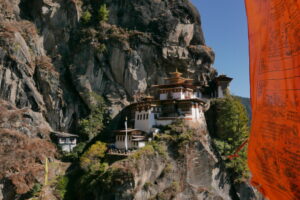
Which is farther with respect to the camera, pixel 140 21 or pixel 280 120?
pixel 140 21

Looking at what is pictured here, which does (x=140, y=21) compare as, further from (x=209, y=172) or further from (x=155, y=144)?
(x=209, y=172)

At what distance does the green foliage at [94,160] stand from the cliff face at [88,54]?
27.6 feet

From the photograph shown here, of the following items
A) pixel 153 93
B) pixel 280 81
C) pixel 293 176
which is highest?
pixel 153 93

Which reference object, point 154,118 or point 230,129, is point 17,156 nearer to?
point 154,118

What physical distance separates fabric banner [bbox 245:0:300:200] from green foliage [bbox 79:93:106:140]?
33004mm

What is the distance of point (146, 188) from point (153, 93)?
61.4 feet

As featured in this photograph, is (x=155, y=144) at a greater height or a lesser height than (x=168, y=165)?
greater

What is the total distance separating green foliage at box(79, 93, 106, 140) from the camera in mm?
34375

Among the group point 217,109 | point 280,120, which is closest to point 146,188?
point 217,109

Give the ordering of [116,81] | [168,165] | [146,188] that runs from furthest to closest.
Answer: [116,81] → [168,165] → [146,188]

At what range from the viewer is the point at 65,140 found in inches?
1300

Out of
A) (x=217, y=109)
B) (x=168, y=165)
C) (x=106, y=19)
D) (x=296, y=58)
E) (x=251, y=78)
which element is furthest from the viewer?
(x=106, y=19)

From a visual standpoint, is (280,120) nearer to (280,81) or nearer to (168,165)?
(280,81)

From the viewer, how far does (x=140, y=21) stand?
133 feet
